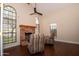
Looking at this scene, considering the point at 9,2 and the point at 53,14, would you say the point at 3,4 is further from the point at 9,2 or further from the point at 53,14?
the point at 53,14

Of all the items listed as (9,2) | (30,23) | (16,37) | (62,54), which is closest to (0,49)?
(16,37)

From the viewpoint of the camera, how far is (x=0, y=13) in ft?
10.6

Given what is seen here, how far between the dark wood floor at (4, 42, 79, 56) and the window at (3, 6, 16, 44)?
29 cm

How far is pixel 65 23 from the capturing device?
3482 mm

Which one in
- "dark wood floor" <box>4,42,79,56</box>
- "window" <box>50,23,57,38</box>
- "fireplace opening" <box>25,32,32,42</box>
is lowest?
"dark wood floor" <box>4,42,79,56</box>

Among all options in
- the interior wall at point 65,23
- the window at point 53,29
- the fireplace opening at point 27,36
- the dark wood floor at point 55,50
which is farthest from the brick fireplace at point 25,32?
the window at point 53,29

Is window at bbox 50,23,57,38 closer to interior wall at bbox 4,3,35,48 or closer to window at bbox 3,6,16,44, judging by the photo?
interior wall at bbox 4,3,35,48

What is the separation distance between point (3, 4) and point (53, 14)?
1.47 meters

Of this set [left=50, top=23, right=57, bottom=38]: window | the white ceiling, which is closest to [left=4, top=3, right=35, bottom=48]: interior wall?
the white ceiling

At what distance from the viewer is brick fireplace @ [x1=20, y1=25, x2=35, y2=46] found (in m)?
3.45

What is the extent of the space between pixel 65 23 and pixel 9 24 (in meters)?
1.64

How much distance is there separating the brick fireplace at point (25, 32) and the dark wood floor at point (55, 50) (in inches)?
7.2

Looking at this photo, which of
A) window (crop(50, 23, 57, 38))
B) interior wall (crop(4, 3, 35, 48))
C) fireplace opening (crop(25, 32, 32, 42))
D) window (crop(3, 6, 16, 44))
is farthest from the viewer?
fireplace opening (crop(25, 32, 32, 42))

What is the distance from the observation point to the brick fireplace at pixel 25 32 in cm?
345
